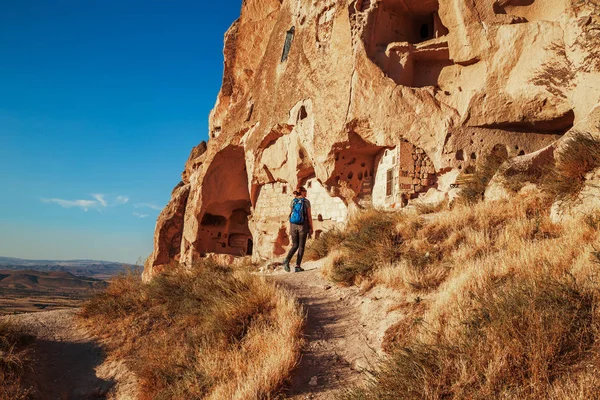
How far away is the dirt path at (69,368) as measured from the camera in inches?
211

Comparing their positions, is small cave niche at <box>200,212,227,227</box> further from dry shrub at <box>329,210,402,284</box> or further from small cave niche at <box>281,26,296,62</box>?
dry shrub at <box>329,210,402,284</box>

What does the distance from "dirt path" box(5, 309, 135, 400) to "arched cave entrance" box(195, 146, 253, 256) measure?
12.2 metres

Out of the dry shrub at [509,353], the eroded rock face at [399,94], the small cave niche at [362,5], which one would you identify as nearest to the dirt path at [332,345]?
the dry shrub at [509,353]

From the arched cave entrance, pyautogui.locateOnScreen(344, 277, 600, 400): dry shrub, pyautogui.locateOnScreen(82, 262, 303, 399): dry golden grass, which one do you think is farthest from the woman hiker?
the arched cave entrance

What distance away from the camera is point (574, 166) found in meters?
6.36

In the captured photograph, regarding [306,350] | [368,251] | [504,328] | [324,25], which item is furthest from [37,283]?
[504,328]

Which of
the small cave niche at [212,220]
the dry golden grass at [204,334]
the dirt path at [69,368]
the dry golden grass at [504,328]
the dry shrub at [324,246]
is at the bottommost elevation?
the dirt path at [69,368]

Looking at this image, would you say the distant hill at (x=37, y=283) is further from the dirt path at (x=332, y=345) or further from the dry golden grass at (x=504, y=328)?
the dry golden grass at (x=504, y=328)

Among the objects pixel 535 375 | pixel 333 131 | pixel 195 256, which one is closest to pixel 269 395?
pixel 535 375

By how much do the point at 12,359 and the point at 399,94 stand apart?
10091mm

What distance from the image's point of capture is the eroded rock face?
995cm

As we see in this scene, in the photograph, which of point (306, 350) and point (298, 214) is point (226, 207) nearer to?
point (298, 214)

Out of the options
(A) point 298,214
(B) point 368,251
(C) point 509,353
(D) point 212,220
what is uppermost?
(D) point 212,220

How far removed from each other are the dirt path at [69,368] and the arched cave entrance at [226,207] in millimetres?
12240
